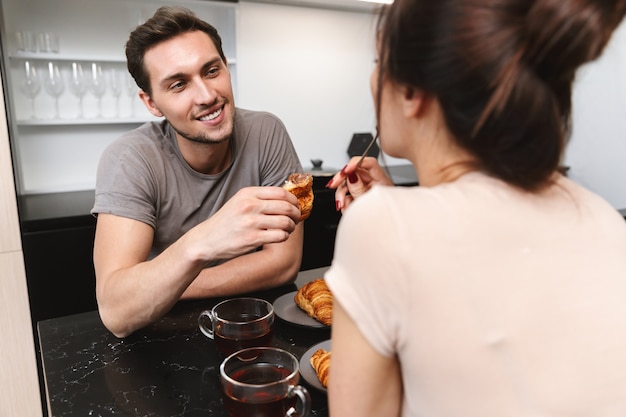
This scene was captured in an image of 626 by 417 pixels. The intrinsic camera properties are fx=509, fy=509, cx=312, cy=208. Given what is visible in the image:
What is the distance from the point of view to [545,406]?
578mm

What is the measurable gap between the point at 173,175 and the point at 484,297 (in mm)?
1274

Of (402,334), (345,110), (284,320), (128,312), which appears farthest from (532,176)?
(345,110)

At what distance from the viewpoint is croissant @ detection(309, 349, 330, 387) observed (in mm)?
872

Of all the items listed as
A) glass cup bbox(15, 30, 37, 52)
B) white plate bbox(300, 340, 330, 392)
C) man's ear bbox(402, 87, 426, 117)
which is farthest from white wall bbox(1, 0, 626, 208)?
man's ear bbox(402, 87, 426, 117)

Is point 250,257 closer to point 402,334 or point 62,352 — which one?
point 62,352

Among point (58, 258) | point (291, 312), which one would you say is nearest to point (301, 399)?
point (291, 312)

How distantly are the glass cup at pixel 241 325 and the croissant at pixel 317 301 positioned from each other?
5.8 inches

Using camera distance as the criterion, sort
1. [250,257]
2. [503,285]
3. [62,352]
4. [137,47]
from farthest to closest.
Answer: [137,47], [250,257], [62,352], [503,285]

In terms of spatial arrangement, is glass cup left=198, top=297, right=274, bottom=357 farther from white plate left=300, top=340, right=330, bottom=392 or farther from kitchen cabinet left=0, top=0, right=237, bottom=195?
kitchen cabinet left=0, top=0, right=237, bottom=195

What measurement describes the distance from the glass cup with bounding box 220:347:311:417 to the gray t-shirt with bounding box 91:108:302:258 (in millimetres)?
741

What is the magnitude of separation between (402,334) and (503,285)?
122 mm

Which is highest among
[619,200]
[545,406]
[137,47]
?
[137,47]

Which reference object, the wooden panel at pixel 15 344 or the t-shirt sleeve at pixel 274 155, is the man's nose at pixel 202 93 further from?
the wooden panel at pixel 15 344

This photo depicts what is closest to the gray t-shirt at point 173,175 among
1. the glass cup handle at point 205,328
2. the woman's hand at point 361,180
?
the glass cup handle at point 205,328
